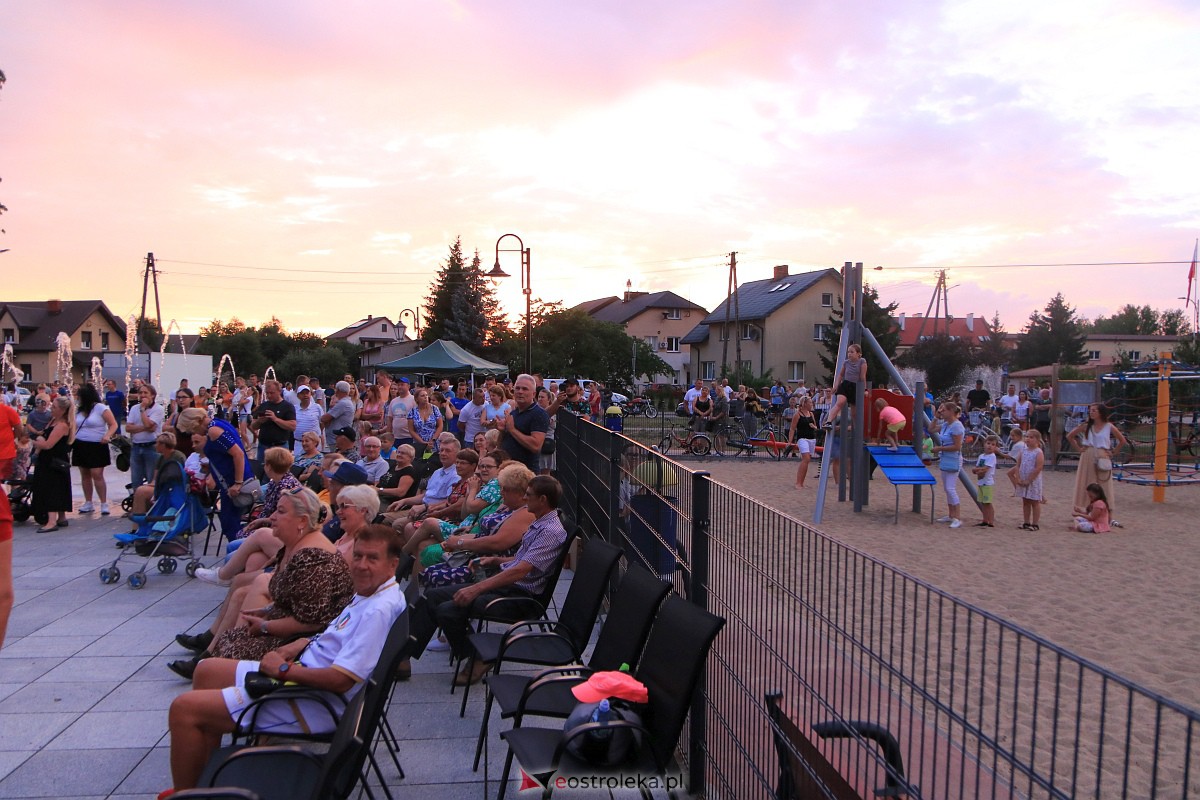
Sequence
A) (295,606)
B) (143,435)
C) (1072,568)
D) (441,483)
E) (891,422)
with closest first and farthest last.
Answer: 1. (295,606)
2. (441,483)
3. (1072,568)
4. (143,435)
5. (891,422)

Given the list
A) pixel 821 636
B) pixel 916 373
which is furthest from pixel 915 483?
pixel 916 373

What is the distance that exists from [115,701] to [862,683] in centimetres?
439

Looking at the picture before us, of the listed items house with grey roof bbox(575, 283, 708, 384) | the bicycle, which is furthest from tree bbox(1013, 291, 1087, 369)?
the bicycle

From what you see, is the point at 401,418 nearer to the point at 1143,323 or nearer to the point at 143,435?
the point at 143,435

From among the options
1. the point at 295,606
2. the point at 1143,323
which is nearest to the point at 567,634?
the point at 295,606

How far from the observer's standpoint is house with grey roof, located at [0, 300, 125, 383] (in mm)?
61594

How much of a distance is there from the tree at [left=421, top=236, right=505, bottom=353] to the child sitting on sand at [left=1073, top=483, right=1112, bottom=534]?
5218cm

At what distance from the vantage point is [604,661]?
13.1 feet

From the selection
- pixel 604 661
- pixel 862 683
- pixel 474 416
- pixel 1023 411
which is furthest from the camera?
pixel 1023 411

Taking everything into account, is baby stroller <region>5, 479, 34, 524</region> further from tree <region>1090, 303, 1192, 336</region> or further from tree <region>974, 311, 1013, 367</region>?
tree <region>1090, 303, 1192, 336</region>

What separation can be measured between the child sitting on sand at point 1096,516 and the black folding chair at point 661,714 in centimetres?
1142

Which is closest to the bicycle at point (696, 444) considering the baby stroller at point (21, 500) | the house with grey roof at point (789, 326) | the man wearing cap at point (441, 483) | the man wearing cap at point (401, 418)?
the man wearing cap at point (401, 418)

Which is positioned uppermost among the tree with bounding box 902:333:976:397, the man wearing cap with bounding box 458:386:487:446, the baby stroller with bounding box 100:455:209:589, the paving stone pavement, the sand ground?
the tree with bounding box 902:333:976:397

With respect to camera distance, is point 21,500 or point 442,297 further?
Result: point 442,297
